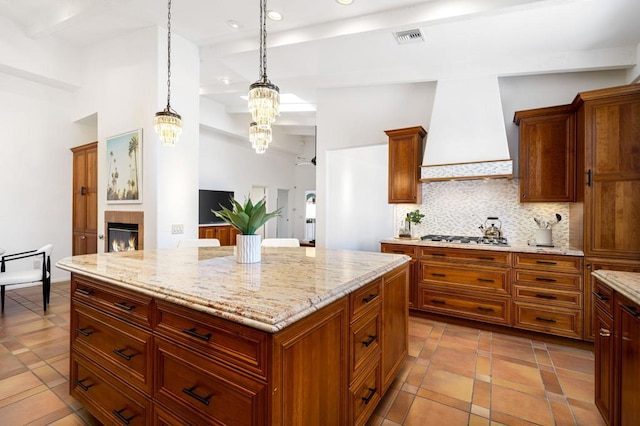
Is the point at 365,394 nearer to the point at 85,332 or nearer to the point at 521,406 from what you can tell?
the point at 521,406

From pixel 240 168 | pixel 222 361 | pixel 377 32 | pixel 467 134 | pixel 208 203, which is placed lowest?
pixel 222 361

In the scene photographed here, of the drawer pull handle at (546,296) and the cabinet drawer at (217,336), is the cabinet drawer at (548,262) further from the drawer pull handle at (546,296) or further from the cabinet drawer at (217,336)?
the cabinet drawer at (217,336)

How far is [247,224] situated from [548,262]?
9.66 ft

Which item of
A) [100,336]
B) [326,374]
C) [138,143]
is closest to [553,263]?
[326,374]

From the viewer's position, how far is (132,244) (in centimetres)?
397

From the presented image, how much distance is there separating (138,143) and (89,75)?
1990 millimetres

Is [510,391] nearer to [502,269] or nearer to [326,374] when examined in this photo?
[502,269]

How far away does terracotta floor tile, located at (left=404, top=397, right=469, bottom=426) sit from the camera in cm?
182

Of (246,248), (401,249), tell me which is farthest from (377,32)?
(246,248)

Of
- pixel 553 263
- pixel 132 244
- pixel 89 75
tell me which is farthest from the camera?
pixel 89 75

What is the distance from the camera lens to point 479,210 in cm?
388

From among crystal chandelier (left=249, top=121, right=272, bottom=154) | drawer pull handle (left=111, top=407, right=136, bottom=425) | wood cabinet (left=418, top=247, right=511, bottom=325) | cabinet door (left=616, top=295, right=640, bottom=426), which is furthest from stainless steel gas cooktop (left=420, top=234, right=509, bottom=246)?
drawer pull handle (left=111, top=407, right=136, bottom=425)

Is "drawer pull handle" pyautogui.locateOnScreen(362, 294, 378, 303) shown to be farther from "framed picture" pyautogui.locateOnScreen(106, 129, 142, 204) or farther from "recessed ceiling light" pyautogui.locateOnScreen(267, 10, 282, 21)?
"framed picture" pyautogui.locateOnScreen(106, 129, 142, 204)

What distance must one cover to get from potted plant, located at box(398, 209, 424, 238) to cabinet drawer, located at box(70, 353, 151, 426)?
133 inches
